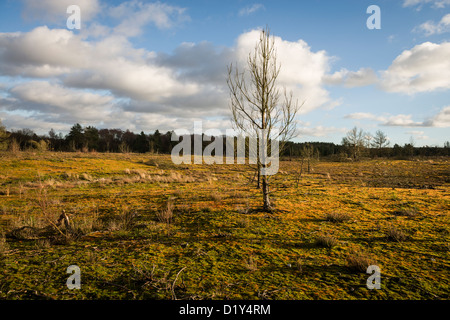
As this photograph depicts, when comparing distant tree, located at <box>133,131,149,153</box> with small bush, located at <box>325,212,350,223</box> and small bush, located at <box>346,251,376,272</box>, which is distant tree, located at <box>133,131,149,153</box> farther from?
small bush, located at <box>346,251,376,272</box>

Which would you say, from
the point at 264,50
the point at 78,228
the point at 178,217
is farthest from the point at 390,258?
the point at 78,228

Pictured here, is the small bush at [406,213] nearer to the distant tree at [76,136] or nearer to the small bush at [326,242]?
the small bush at [326,242]

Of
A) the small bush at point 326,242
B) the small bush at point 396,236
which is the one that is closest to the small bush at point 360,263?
the small bush at point 326,242

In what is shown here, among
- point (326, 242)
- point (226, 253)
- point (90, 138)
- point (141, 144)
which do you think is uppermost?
point (90, 138)

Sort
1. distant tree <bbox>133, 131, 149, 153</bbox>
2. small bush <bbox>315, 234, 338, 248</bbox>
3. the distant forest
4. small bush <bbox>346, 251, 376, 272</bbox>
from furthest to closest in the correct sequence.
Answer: distant tree <bbox>133, 131, 149, 153</bbox>, the distant forest, small bush <bbox>315, 234, 338, 248</bbox>, small bush <bbox>346, 251, 376, 272</bbox>

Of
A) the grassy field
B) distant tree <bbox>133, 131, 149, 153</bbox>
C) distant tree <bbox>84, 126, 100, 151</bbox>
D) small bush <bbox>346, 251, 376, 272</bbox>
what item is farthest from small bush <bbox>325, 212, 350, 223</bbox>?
distant tree <bbox>133, 131, 149, 153</bbox>

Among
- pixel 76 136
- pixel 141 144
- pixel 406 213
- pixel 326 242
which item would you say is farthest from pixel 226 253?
pixel 141 144

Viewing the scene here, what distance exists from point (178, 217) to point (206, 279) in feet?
12.7

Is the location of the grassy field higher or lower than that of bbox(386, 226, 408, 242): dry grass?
lower

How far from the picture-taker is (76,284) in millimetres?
3447

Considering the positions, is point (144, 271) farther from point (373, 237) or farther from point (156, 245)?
point (373, 237)

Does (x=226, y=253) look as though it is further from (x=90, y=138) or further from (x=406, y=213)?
(x=90, y=138)

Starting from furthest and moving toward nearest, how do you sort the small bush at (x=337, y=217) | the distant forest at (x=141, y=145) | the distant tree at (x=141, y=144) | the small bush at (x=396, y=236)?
the distant tree at (x=141, y=144) → the distant forest at (x=141, y=145) → the small bush at (x=337, y=217) → the small bush at (x=396, y=236)

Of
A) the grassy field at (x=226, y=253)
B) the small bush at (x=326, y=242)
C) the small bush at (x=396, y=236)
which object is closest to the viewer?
the grassy field at (x=226, y=253)
